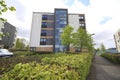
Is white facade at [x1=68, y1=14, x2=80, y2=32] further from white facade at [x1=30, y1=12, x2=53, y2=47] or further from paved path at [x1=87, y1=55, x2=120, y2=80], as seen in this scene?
paved path at [x1=87, y1=55, x2=120, y2=80]

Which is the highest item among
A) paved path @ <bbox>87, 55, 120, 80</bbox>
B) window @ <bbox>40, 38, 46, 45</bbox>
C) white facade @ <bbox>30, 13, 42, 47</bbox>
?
white facade @ <bbox>30, 13, 42, 47</bbox>

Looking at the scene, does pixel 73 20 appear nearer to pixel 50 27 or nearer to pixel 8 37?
pixel 50 27

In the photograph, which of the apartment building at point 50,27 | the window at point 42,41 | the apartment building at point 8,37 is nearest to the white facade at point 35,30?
the apartment building at point 50,27

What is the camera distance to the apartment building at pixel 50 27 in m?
48.8

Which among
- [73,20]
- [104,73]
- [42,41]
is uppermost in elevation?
[73,20]

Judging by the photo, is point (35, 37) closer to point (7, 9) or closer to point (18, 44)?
point (18, 44)

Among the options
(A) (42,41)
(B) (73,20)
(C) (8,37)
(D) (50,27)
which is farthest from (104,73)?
(C) (8,37)

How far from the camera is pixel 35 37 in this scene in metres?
49.9

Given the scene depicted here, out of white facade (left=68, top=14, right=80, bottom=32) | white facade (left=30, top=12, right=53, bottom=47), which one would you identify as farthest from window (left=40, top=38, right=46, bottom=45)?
white facade (left=68, top=14, right=80, bottom=32)

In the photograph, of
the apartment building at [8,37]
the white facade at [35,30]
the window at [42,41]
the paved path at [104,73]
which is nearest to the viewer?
the paved path at [104,73]

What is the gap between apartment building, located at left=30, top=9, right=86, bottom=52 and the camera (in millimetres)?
48812

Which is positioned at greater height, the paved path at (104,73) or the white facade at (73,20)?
the white facade at (73,20)

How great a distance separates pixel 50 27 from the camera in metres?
52.0

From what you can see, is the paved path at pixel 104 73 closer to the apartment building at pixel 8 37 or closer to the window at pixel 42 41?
the window at pixel 42 41
